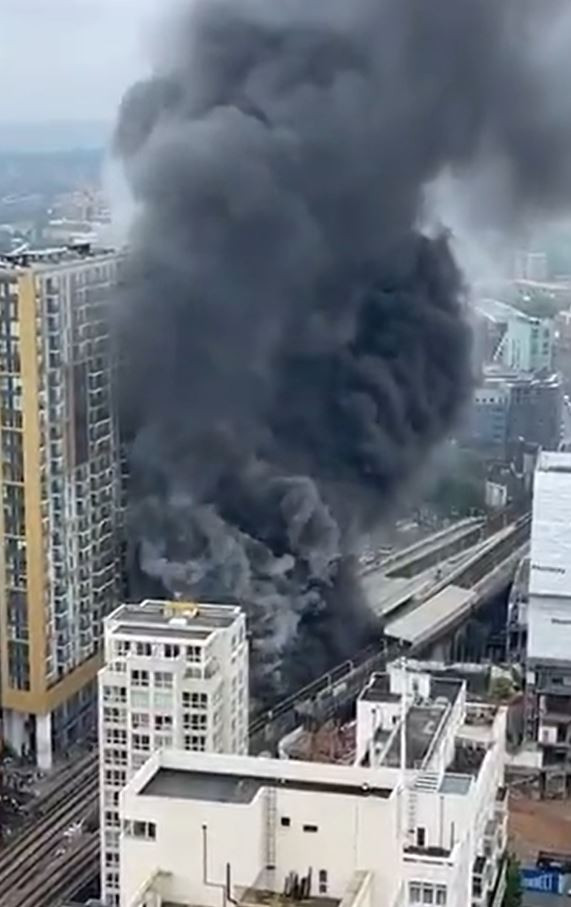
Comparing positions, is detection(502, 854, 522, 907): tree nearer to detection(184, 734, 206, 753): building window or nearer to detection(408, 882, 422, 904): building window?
detection(184, 734, 206, 753): building window

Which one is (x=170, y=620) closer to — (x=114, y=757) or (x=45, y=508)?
(x=114, y=757)

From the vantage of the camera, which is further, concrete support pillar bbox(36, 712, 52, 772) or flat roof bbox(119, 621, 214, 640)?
concrete support pillar bbox(36, 712, 52, 772)

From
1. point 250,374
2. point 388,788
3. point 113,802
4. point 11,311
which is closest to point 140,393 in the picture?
point 250,374

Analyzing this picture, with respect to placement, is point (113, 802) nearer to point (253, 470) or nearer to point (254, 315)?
point (253, 470)

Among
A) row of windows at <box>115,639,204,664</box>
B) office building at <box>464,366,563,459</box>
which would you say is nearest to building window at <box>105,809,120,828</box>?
row of windows at <box>115,639,204,664</box>

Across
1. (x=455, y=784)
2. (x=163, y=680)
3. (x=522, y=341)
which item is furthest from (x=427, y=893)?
(x=522, y=341)

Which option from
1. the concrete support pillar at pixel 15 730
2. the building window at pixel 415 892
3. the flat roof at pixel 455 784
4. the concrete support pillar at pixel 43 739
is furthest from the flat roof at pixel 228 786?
the concrete support pillar at pixel 15 730

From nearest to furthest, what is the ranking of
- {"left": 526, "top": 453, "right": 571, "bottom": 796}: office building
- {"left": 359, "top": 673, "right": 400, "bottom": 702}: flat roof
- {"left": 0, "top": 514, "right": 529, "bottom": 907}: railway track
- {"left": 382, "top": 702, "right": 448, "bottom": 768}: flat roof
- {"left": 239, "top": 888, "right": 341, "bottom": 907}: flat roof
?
{"left": 239, "top": 888, "right": 341, "bottom": 907}: flat roof < {"left": 382, "top": 702, "right": 448, "bottom": 768}: flat roof < {"left": 359, "top": 673, "right": 400, "bottom": 702}: flat roof < {"left": 0, "top": 514, "right": 529, "bottom": 907}: railway track < {"left": 526, "top": 453, "right": 571, "bottom": 796}: office building
